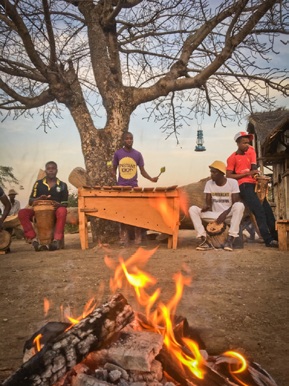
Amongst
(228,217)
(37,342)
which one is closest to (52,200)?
(228,217)

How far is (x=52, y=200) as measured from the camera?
28.0 ft

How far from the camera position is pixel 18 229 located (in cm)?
1334

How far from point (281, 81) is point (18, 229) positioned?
9.49 metres

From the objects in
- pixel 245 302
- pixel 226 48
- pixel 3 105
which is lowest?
pixel 245 302

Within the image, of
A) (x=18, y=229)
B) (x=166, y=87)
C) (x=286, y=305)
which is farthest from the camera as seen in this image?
(x=18, y=229)

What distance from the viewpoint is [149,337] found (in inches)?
92.2

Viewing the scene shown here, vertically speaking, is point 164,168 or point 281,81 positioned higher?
point 281,81

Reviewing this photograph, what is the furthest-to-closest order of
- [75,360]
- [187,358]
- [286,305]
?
[286,305] < [187,358] < [75,360]

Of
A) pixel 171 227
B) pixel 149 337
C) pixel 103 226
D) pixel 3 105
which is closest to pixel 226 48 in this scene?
pixel 171 227

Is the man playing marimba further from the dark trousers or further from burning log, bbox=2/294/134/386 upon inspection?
burning log, bbox=2/294/134/386

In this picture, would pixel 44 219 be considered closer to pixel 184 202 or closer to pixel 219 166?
pixel 184 202

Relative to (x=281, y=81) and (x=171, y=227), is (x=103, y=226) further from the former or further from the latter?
(x=281, y=81)

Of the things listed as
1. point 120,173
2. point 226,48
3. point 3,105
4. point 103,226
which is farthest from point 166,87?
point 3,105

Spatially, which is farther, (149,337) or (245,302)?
(245,302)
